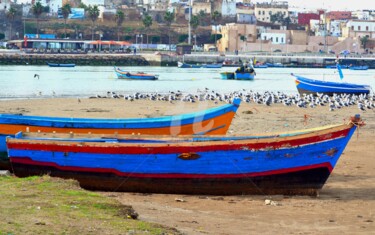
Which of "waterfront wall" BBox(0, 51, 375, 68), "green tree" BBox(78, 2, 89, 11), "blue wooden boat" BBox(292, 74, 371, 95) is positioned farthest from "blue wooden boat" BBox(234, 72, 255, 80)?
"green tree" BBox(78, 2, 89, 11)


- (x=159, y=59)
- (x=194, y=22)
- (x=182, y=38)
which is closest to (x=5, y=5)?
(x=182, y=38)

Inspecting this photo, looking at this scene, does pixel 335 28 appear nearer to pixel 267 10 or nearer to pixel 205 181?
pixel 267 10

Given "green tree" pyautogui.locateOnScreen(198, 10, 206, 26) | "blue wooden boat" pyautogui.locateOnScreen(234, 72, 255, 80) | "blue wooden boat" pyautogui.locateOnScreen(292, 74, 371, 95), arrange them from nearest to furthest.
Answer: "blue wooden boat" pyautogui.locateOnScreen(292, 74, 371, 95), "blue wooden boat" pyautogui.locateOnScreen(234, 72, 255, 80), "green tree" pyautogui.locateOnScreen(198, 10, 206, 26)

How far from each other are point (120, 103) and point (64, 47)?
93.5 m

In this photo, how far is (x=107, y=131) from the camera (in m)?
16.1

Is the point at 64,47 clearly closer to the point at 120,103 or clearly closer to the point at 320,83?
the point at 320,83

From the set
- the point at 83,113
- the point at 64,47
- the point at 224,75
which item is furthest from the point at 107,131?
the point at 64,47

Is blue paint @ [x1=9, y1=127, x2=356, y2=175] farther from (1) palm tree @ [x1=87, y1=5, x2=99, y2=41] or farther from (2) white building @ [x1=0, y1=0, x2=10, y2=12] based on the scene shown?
(2) white building @ [x1=0, y1=0, x2=10, y2=12]

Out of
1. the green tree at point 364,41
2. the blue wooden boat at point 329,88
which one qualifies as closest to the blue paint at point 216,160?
the blue wooden boat at point 329,88

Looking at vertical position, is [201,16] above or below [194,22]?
above

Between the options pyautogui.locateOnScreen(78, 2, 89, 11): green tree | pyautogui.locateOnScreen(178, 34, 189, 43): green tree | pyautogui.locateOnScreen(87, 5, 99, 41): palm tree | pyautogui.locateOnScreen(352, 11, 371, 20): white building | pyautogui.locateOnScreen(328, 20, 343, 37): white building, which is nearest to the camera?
pyautogui.locateOnScreen(87, 5, 99, 41): palm tree

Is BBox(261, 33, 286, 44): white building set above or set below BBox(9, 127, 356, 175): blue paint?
below

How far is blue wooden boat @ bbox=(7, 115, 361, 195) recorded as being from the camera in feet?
43.7

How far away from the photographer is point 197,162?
44.1 feet
